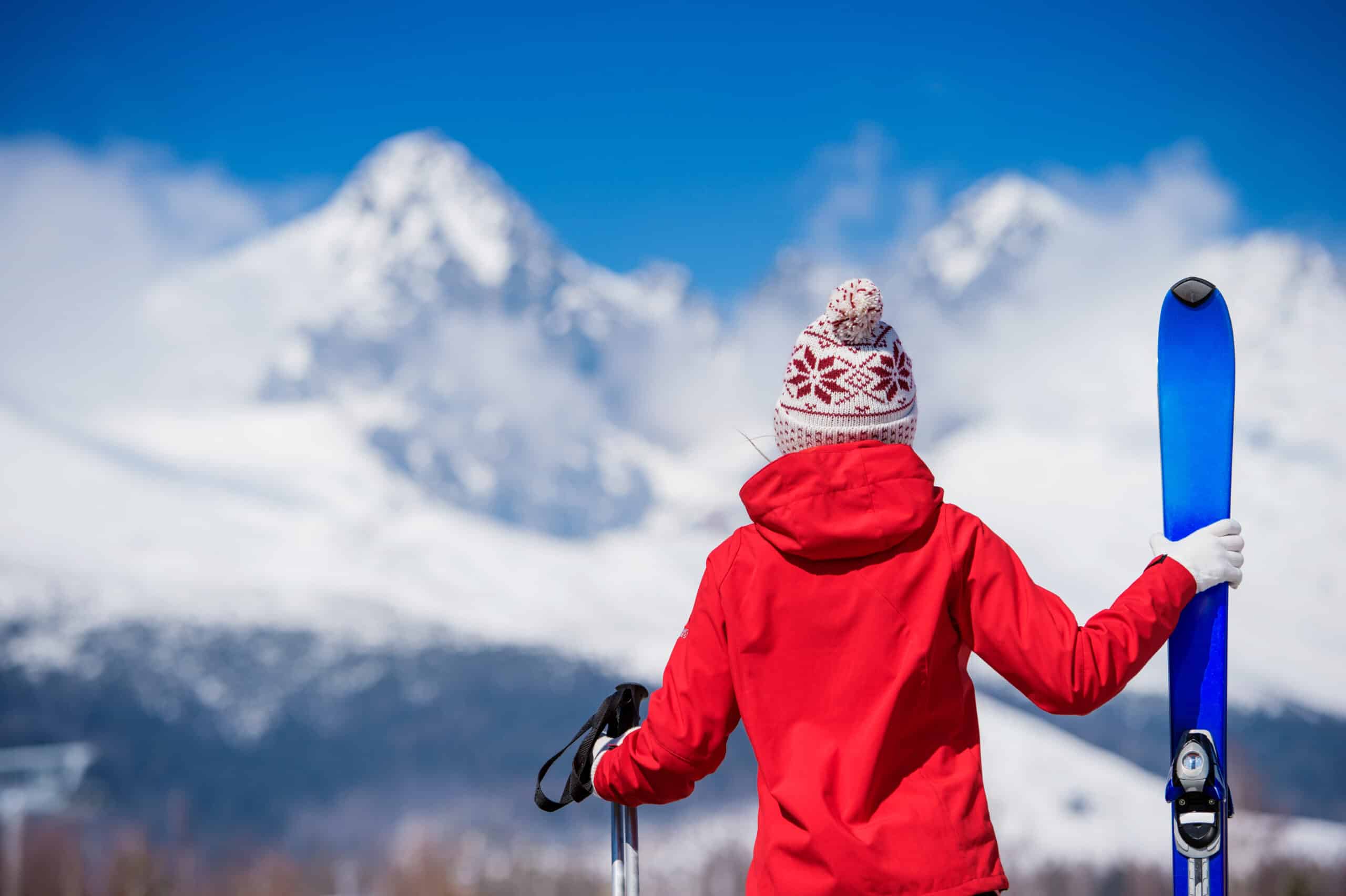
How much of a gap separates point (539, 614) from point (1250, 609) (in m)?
22.7

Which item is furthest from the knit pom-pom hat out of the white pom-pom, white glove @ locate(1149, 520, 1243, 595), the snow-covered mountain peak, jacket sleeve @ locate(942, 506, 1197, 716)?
the snow-covered mountain peak

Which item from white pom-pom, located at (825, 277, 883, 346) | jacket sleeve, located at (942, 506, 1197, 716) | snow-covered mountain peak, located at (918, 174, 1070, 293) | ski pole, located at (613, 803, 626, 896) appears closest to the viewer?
jacket sleeve, located at (942, 506, 1197, 716)

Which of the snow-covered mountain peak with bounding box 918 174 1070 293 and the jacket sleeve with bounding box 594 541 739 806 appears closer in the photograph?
the jacket sleeve with bounding box 594 541 739 806

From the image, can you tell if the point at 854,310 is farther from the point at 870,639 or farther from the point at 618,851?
the point at 618,851

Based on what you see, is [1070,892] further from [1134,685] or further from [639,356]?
[639,356]

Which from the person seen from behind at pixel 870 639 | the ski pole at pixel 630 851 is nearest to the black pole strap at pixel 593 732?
the ski pole at pixel 630 851

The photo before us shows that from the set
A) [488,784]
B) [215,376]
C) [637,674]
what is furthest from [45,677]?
[215,376]

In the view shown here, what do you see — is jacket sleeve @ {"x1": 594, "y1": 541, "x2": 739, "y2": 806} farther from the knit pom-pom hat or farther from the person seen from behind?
the knit pom-pom hat

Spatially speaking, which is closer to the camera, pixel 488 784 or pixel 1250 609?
pixel 1250 609

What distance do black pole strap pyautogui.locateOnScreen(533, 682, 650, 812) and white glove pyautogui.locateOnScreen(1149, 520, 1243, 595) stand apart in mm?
896

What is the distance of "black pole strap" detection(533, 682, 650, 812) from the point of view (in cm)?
189

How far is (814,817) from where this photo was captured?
4.83 feet

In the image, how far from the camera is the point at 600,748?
1.91m

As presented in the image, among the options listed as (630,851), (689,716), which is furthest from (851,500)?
(630,851)
